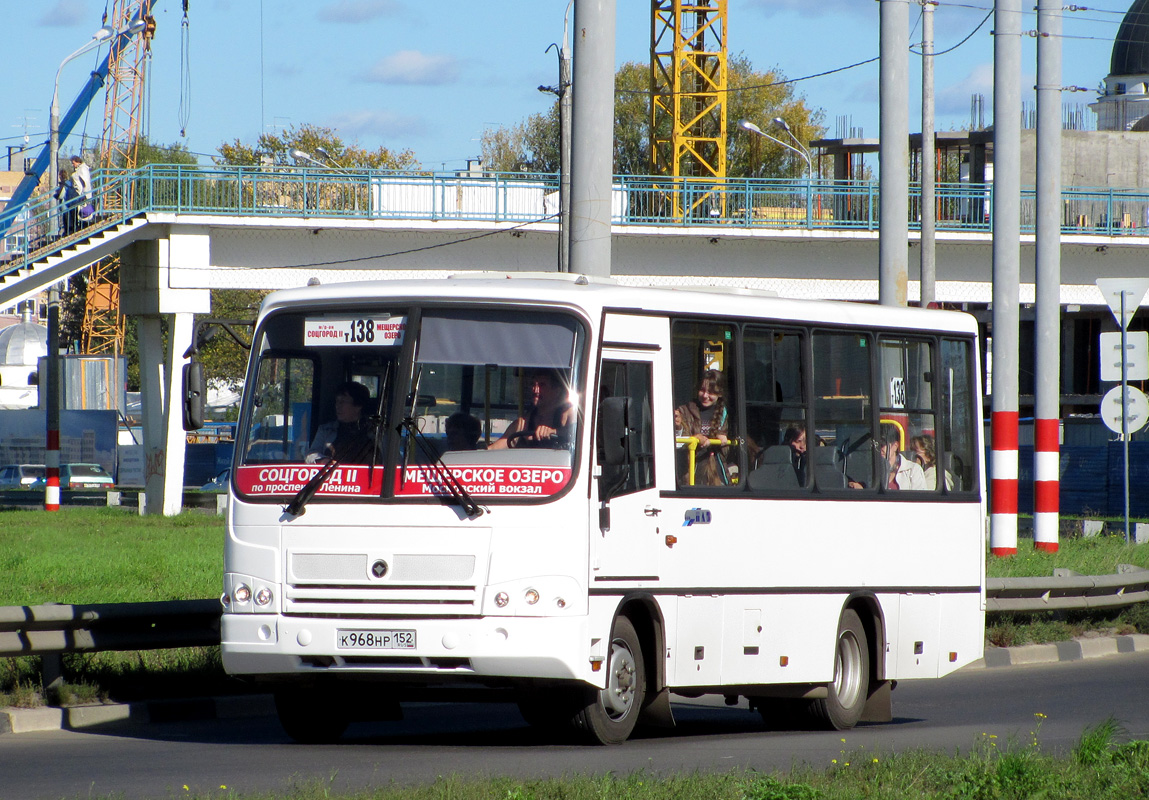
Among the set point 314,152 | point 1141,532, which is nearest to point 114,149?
point 314,152

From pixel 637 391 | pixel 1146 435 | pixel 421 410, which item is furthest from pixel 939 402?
pixel 1146 435

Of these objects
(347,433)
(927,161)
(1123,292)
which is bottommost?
(347,433)

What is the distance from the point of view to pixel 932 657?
12422 mm

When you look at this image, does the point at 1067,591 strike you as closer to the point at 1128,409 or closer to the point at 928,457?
the point at 928,457

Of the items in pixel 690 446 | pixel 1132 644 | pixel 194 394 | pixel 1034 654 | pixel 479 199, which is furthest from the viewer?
pixel 479 199

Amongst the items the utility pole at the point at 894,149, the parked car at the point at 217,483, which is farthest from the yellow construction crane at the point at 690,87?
the utility pole at the point at 894,149

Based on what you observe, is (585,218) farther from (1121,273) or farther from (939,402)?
(1121,273)

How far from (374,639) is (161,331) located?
30.8 metres

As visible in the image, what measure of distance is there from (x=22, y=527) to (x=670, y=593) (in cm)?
2542

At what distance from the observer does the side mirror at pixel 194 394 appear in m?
10.1

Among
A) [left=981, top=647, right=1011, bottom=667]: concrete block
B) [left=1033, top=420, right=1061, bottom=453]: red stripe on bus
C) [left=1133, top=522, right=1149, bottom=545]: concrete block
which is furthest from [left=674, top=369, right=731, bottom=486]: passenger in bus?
[left=1133, top=522, right=1149, bottom=545]: concrete block

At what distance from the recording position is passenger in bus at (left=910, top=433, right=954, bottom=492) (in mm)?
12547

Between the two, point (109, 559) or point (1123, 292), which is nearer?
point (1123, 292)

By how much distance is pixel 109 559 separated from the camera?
22594 mm
